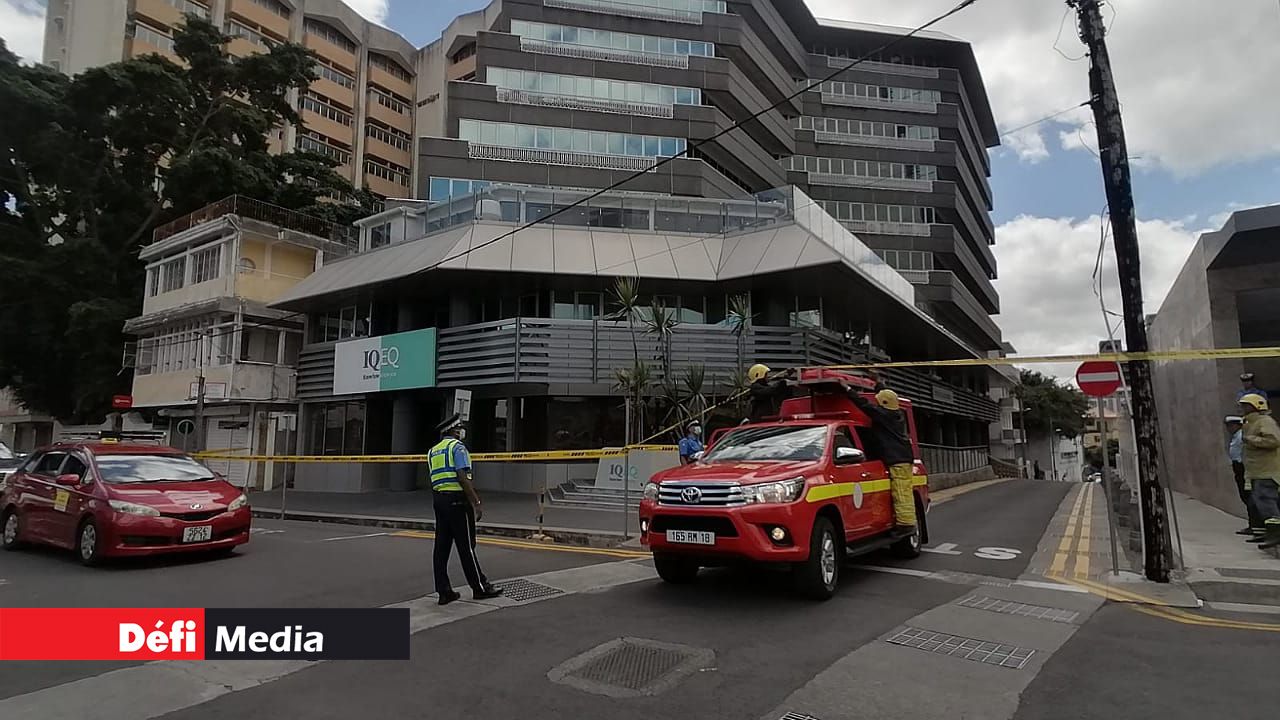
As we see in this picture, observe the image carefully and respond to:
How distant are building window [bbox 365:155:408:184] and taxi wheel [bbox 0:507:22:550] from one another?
5275cm

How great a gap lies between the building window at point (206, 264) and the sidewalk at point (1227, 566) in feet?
105

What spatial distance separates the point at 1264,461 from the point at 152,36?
190 feet

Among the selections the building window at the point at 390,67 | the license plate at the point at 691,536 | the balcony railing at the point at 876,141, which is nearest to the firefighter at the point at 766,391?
the license plate at the point at 691,536

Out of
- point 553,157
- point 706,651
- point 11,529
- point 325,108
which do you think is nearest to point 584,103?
point 553,157

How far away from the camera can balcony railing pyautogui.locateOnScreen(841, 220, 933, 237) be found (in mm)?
55969

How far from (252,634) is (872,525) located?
6.43 meters

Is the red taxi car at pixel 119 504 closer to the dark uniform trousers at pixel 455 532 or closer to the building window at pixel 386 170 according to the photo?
the dark uniform trousers at pixel 455 532

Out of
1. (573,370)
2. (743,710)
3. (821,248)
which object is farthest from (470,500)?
(821,248)

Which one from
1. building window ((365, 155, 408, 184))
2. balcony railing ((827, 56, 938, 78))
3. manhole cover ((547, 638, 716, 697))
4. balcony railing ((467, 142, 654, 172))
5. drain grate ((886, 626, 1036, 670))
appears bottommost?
drain grate ((886, 626, 1036, 670))

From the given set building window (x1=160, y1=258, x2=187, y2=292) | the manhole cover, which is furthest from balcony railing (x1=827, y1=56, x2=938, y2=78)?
the manhole cover

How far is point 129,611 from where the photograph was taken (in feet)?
20.9

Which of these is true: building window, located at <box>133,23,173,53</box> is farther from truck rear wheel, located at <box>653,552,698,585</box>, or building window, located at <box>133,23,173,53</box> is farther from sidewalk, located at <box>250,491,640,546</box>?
truck rear wheel, located at <box>653,552,698,585</box>

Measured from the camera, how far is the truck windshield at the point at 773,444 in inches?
297

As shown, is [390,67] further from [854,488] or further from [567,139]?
[854,488]
